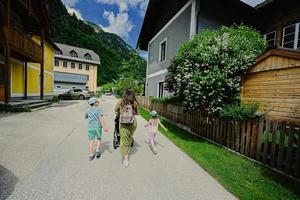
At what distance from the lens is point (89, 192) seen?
2980 millimetres

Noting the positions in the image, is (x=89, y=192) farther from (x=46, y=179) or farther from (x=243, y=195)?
(x=243, y=195)

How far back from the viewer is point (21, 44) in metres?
12.7

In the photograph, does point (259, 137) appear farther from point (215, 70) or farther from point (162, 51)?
point (162, 51)

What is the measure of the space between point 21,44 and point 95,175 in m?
12.9

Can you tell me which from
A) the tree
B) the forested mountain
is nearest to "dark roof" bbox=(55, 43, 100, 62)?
the tree

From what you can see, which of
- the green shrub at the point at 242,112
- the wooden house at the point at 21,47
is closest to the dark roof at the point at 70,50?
the wooden house at the point at 21,47

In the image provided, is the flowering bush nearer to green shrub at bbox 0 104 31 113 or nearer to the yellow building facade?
green shrub at bbox 0 104 31 113

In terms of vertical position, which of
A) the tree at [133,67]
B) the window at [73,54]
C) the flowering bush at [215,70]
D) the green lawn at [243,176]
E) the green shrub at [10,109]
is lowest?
the green lawn at [243,176]

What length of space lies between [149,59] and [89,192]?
683 inches

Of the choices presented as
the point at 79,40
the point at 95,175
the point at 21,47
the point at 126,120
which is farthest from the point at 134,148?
the point at 79,40

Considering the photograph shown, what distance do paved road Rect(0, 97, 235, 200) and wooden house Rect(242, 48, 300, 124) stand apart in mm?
3198

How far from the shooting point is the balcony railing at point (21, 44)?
10.8 meters

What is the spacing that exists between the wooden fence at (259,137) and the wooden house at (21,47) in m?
A: 11.4

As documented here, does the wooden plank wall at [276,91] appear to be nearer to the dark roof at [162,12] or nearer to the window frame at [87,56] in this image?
the dark roof at [162,12]
